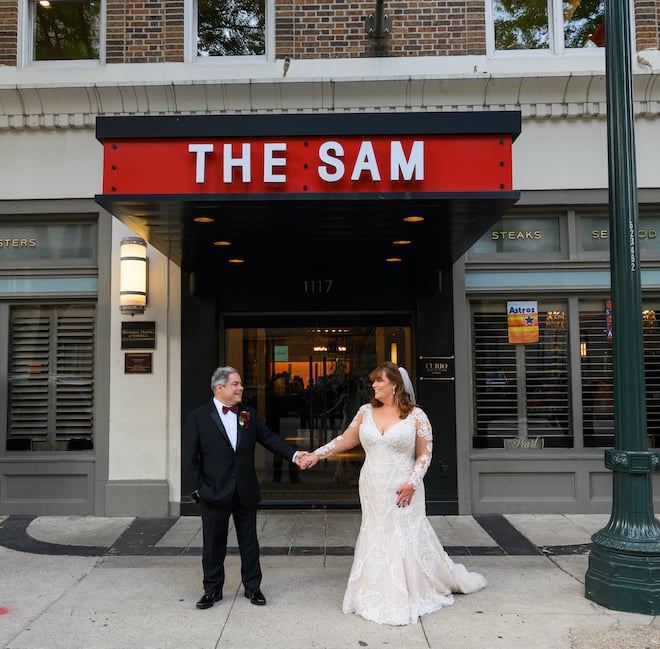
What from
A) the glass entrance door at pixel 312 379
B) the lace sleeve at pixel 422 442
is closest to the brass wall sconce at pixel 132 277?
the glass entrance door at pixel 312 379

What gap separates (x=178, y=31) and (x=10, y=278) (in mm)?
3840

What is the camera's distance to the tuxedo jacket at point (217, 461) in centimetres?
471

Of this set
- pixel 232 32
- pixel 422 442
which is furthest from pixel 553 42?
pixel 422 442

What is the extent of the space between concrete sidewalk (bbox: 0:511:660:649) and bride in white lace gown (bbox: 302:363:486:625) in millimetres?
153

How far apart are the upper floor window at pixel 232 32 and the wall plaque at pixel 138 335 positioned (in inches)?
146

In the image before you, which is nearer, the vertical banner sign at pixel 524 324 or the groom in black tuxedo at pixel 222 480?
the groom in black tuxedo at pixel 222 480

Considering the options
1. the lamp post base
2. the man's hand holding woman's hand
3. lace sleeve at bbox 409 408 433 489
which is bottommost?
the lamp post base

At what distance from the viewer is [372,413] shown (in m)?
4.93

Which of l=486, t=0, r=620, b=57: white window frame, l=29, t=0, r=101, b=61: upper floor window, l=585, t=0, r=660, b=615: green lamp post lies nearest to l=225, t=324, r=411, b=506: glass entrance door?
l=585, t=0, r=660, b=615: green lamp post

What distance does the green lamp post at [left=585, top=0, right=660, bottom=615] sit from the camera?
4605 millimetres

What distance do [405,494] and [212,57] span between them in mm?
6475

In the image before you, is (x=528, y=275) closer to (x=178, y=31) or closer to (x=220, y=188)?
(x=220, y=188)

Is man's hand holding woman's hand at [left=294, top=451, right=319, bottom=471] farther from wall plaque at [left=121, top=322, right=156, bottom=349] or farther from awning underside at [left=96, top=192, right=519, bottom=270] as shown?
wall plaque at [left=121, top=322, right=156, bottom=349]

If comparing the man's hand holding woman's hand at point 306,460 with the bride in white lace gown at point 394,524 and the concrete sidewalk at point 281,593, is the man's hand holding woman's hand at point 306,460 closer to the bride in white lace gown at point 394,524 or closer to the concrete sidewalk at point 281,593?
the bride in white lace gown at point 394,524
